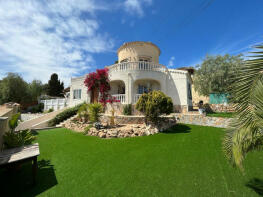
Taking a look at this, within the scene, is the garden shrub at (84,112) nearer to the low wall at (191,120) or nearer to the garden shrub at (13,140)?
the low wall at (191,120)

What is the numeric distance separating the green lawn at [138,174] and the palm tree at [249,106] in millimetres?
1452

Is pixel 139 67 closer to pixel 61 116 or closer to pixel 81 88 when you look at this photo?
pixel 81 88

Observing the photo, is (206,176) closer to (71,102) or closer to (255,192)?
(255,192)

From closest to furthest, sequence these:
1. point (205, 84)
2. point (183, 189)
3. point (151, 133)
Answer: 1. point (183, 189)
2. point (151, 133)
3. point (205, 84)

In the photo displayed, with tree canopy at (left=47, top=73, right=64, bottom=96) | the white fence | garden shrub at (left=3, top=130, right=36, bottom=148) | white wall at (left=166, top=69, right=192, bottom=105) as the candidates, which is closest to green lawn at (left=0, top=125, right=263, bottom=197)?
garden shrub at (left=3, top=130, right=36, bottom=148)

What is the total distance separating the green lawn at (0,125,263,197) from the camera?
2740mm

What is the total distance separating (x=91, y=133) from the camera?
8133 mm

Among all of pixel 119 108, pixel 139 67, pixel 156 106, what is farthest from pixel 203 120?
pixel 139 67

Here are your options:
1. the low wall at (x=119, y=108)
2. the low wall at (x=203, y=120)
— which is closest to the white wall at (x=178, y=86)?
the low wall at (x=119, y=108)

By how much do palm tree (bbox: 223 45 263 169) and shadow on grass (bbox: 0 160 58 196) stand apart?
4556 mm

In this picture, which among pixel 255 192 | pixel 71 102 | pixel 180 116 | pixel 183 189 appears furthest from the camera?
pixel 71 102

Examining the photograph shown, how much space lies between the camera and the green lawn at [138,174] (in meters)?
2.74

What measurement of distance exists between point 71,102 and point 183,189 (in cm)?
1757

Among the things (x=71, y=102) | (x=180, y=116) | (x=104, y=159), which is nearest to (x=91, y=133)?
(x=104, y=159)
